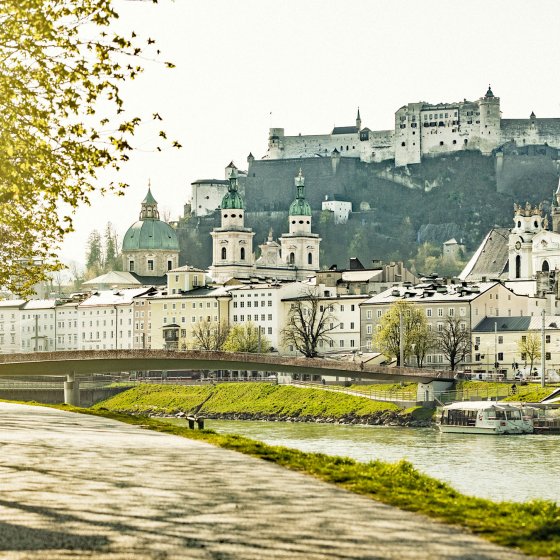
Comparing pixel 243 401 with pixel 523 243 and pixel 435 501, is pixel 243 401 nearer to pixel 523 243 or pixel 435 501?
pixel 523 243

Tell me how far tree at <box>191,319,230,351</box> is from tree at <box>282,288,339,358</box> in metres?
3.69

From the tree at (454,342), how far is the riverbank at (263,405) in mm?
10135

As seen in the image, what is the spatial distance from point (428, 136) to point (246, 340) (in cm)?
6161

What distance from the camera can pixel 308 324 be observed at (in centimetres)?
8294

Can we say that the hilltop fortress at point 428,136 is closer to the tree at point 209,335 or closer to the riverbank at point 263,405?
the tree at point 209,335

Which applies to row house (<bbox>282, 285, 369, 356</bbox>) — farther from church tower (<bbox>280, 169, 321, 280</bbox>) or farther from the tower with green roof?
the tower with green roof

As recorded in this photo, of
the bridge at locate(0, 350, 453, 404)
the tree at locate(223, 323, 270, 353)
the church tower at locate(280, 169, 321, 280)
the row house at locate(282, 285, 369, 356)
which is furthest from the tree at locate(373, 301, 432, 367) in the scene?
the church tower at locate(280, 169, 321, 280)

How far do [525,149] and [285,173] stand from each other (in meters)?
22.9

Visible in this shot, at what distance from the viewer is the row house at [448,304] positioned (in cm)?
7488

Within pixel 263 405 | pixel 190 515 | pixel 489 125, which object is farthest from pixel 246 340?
pixel 190 515

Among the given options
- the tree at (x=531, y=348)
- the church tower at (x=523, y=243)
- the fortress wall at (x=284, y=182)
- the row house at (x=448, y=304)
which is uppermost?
the fortress wall at (x=284, y=182)

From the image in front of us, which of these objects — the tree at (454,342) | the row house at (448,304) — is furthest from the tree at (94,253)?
the tree at (454,342)

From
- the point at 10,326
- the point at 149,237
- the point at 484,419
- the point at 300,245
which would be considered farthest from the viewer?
the point at 149,237

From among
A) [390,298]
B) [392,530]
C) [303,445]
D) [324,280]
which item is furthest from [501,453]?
[324,280]
